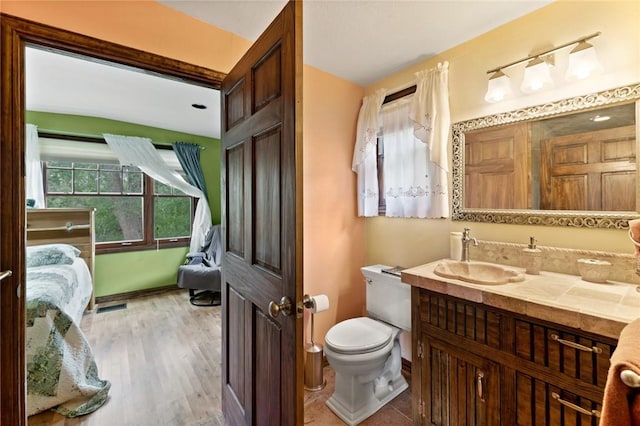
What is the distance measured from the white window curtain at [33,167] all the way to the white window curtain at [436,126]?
4186mm

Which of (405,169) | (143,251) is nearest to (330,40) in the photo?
(405,169)

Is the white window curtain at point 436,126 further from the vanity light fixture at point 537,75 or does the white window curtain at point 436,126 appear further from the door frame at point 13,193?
the door frame at point 13,193

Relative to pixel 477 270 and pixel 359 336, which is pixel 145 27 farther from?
pixel 477 270

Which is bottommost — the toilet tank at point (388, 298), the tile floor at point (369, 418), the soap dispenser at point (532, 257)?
the tile floor at point (369, 418)

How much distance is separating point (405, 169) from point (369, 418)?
1.72 meters

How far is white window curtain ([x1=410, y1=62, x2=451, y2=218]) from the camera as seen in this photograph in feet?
6.24

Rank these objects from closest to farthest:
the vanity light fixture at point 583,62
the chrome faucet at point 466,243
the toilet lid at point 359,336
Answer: the vanity light fixture at point 583,62 → the toilet lid at point 359,336 → the chrome faucet at point 466,243

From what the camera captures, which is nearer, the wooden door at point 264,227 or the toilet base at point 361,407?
the wooden door at point 264,227

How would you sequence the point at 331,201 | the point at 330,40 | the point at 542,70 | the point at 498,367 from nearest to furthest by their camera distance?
the point at 498,367 < the point at 542,70 < the point at 330,40 < the point at 331,201

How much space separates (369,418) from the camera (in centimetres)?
168

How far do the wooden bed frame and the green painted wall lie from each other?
0.75 feet

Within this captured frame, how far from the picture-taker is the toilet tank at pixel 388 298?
6.15 feet

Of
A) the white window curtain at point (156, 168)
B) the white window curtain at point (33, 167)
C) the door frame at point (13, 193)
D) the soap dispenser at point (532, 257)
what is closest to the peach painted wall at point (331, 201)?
the soap dispenser at point (532, 257)

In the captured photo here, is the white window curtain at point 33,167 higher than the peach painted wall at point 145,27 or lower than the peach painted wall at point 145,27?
lower
